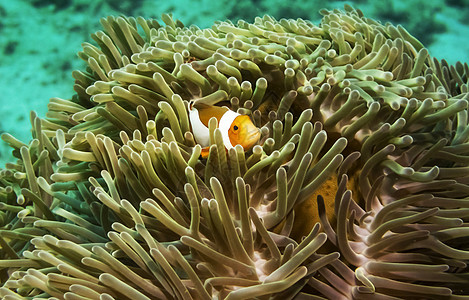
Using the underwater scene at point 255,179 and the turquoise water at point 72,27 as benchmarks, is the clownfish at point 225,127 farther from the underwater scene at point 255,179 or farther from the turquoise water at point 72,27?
the turquoise water at point 72,27

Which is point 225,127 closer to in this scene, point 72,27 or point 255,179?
point 255,179

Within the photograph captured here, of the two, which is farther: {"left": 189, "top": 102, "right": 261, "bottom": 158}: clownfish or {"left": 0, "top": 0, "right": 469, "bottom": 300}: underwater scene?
{"left": 189, "top": 102, "right": 261, "bottom": 158}: clownfish

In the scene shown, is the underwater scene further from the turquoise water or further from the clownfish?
the turquoise water

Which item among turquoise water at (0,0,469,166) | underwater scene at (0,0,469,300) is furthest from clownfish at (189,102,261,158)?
turquoise water at (0,0,469,166)

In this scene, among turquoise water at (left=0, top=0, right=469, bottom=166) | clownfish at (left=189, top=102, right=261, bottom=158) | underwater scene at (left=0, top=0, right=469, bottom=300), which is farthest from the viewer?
turquoise water at (left=0, top=0, right=469, bottom=166)

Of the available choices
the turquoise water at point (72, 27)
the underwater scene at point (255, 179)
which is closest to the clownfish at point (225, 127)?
the underwater scene at point (255, 179)

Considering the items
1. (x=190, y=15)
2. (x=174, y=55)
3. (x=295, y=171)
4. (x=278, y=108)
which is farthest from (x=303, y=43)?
(x=190, y=15)
